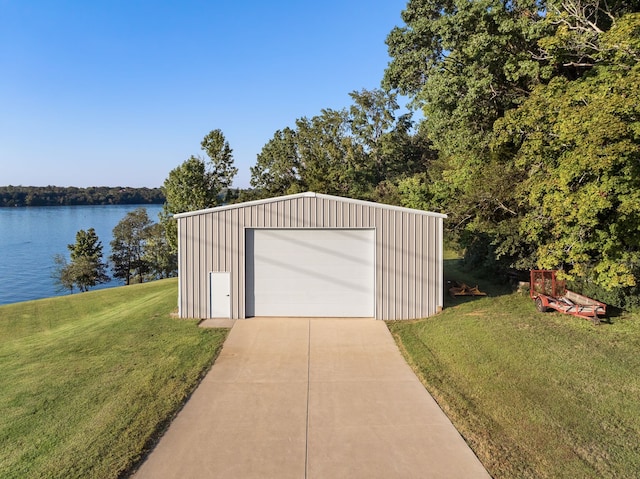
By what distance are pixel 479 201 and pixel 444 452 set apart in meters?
11.5

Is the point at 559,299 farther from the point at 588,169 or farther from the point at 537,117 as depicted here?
the point at 537,117

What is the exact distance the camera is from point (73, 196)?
102750 millimetres

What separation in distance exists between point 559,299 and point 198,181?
22.1 meters

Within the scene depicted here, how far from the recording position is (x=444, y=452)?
17.6 ft

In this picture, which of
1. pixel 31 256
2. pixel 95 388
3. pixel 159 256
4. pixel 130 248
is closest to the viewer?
pixel 95 388

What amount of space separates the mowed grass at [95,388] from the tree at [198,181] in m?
14.2

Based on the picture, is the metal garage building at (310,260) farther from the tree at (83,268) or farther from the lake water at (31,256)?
the tree at (83,268)

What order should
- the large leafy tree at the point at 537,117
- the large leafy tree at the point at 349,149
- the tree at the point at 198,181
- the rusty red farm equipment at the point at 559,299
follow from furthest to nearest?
the large leafy tree at the point at 349,149
the tree at the point at 198,181
the rusty red farm equipment at the point at 559,299
the large leafy tree at the point at 537,117

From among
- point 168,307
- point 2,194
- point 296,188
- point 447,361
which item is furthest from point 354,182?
point 2,194

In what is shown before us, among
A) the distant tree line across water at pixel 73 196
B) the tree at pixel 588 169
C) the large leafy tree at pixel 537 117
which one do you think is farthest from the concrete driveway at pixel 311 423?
the distant tree line across water at pixel 73 196

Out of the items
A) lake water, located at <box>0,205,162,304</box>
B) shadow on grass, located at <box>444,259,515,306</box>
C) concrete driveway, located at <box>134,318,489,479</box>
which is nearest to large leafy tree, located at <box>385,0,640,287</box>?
shadow on grass, located at <box>444,259,515,306</box>

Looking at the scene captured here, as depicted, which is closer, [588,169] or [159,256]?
[588,169]

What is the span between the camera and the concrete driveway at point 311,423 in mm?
5086

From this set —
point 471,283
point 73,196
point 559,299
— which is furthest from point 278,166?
point 73,196
